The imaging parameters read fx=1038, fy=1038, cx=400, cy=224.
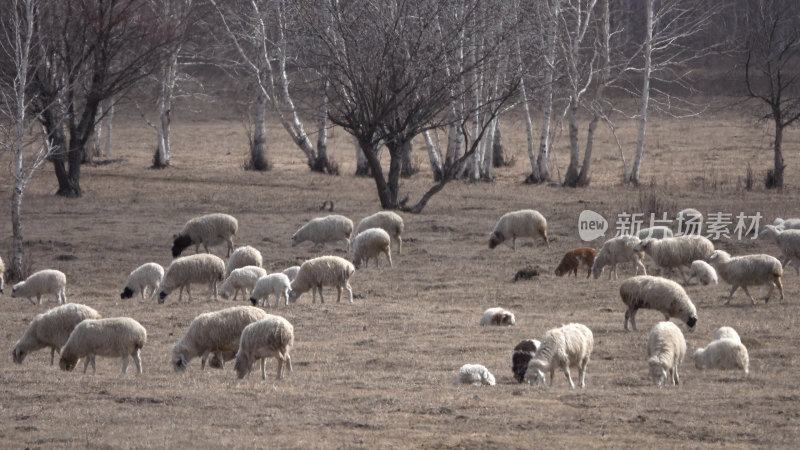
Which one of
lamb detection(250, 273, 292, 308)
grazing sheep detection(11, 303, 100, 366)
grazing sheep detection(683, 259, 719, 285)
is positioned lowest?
grazing sheep detection(11, 303, 100, 366)

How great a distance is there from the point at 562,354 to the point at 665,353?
3.32ft

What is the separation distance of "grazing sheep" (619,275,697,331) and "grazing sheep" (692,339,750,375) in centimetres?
178

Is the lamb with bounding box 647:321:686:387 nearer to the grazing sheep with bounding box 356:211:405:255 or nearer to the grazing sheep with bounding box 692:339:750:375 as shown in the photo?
the grazing sheep with bounding box 692:339:750:375

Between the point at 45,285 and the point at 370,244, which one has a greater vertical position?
A: the point at 370,244

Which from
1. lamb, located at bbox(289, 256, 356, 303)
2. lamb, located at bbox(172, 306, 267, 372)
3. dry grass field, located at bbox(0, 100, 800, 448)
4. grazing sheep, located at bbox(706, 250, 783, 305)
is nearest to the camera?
dry grass field, located at bbox(0, 100, 800, 448)

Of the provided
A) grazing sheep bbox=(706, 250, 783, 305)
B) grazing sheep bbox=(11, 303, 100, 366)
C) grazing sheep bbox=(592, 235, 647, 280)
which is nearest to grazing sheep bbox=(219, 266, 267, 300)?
grazing sheep bbox=(11, 303, 100, 366)

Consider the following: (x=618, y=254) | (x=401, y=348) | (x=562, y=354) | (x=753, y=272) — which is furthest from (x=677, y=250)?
(x=562, y=354)

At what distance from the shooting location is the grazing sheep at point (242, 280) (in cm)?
1530

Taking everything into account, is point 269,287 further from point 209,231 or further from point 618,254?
point 618,254

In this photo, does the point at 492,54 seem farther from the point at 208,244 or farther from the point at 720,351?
the point at 720,351

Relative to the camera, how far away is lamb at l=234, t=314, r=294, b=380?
10.2 m

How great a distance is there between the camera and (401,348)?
11875 mm

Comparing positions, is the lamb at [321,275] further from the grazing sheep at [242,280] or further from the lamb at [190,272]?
the lamb at [190,272]

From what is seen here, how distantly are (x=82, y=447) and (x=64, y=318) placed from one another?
4.71 meters
